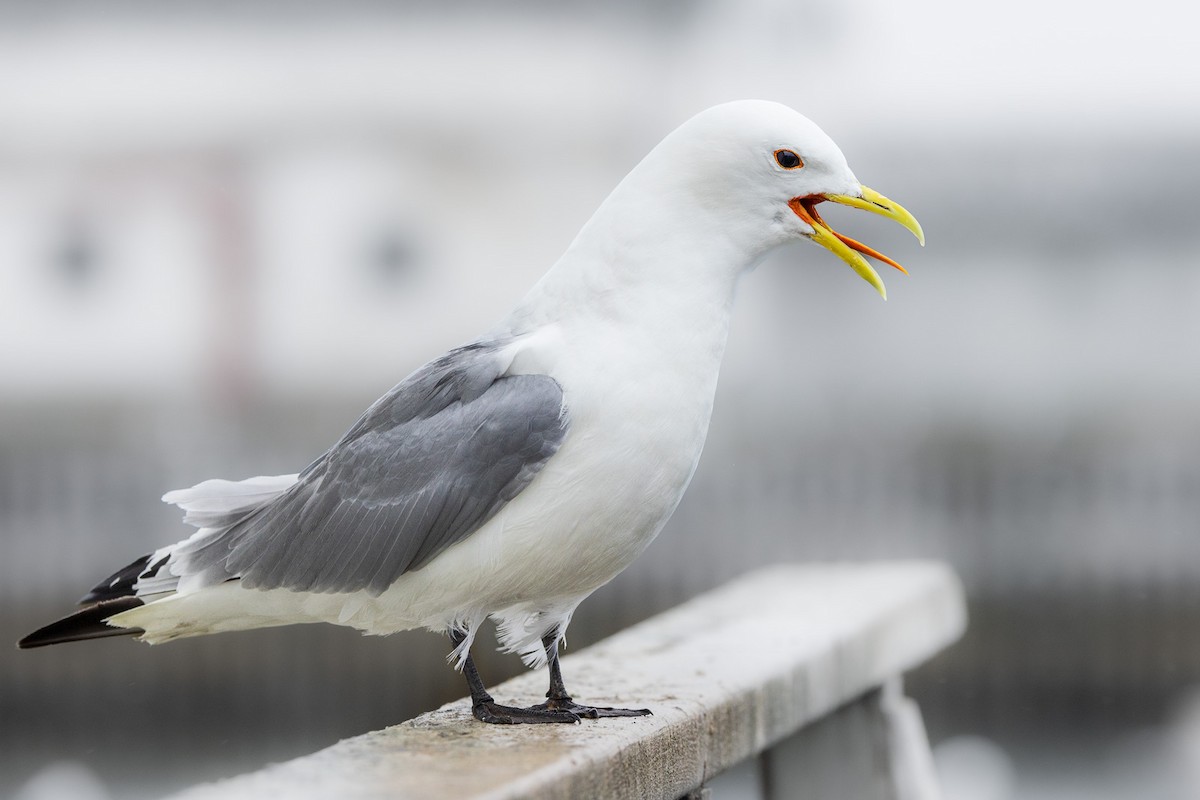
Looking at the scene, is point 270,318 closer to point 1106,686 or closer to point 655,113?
point 655,113

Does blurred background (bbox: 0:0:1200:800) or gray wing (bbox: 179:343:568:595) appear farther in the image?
blurred background (bbox: 0:0:1200:800)

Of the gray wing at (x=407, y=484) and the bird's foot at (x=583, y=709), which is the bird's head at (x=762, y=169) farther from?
the bird's foot at (x=583, y=709)

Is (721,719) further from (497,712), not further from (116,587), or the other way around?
(116,587)

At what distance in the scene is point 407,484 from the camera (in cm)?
166

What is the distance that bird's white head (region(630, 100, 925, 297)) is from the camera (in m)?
1.69

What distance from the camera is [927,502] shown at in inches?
278

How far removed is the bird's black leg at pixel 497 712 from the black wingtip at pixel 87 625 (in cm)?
39

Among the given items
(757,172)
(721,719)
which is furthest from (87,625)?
(757,172)

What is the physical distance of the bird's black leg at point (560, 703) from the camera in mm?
1718

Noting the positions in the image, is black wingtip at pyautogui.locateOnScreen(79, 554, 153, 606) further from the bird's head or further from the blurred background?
the blurred background

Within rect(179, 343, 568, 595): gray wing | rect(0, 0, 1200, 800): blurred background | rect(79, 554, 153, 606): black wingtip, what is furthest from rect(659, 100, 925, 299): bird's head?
rect(0, 0, 1200, 800): blurred background

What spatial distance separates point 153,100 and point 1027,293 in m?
6.69

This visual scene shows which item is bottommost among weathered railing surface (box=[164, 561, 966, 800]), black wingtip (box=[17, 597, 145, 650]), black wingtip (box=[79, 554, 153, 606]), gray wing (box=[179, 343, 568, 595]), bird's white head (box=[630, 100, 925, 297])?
weathered railing surface (box=[164, 561, 966, 800])

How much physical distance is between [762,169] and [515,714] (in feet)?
2.22
